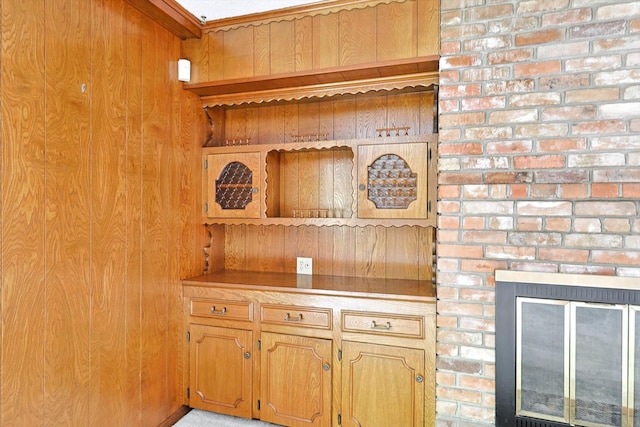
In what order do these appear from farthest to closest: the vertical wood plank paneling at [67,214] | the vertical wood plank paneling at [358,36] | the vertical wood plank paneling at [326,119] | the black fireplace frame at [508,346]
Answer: the vertical wood plank paneling at [326,119] < the vertical wood plank paneling at [358,36] < the black fireplace frame at [508,346] < the vertical wood plank paneling at [67,214]

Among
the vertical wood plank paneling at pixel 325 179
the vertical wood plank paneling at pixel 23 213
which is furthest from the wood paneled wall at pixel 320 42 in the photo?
the vertical wood plank paneling at pixel 23 213

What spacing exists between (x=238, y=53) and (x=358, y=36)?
0.79 metres

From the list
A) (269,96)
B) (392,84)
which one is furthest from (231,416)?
(392,84)

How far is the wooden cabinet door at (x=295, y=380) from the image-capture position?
2.19 meters

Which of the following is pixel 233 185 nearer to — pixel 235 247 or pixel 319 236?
pixel 235 247

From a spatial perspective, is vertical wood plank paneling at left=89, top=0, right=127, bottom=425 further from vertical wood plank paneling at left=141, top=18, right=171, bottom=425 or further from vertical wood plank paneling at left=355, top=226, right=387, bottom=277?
vertical wood plank paneling at left=355, top=226, right=387, bottom=277

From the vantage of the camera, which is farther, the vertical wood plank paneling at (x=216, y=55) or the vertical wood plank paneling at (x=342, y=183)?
the vertical wood plank paneling at (x=342, y=183)

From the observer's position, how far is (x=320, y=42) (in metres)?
2.23

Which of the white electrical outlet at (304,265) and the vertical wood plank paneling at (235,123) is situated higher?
the vertical wood plank paneling at (235,123)

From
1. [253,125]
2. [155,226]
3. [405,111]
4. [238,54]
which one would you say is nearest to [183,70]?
[238,54]

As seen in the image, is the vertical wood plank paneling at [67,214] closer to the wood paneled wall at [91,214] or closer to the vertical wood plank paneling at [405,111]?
the wood paneled wall at [91,214]

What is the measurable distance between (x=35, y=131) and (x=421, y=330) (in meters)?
2.05

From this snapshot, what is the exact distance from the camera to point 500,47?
1.84m

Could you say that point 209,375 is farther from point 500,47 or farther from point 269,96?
point 500,47
